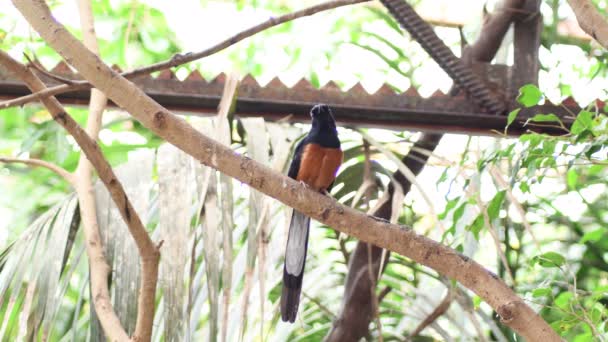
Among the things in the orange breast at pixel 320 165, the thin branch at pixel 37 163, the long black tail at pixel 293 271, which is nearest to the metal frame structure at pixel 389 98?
the orange breast at pixel 320 165

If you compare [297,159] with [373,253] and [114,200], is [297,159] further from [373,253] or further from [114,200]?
[114,200]

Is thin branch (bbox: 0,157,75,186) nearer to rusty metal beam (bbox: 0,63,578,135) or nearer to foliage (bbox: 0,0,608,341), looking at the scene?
foliage (bbox: 0,0,608,341)

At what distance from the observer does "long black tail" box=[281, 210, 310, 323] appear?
2.75 m

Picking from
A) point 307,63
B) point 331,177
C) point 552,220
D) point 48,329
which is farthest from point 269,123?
point 307,63

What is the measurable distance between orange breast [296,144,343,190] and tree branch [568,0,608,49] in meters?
1.44

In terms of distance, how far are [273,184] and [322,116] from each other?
1.16 metres

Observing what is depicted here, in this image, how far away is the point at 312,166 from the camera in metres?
3.54

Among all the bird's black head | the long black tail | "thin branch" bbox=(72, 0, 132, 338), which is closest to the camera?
"thin branch" bbox=(72, 0, 132, 338)

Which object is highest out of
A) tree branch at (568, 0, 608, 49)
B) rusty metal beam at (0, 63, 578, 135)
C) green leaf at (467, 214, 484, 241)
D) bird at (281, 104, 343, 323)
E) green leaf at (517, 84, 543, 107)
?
rusty metal beam at (0, 63, 578, 135)

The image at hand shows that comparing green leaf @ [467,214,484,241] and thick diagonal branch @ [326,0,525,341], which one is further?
thick diagonal branch @ [326,0,525,341]

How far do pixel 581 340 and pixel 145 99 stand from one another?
1.29 m

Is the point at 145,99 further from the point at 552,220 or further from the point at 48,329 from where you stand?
the point at 552,220

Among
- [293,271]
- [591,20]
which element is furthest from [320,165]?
[591,20]

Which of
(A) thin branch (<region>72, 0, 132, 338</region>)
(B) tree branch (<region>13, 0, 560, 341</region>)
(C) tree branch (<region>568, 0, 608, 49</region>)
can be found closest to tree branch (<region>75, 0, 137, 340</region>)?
(A) thin branch (<region>72, 0, 132, 338</region>)
